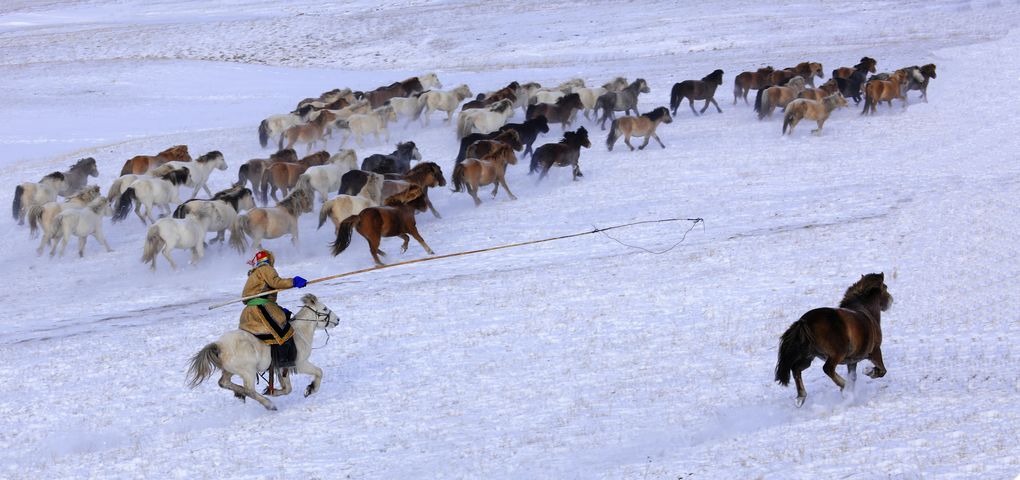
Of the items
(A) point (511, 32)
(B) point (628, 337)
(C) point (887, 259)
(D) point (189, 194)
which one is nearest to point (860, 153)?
(C) point (887, 259)

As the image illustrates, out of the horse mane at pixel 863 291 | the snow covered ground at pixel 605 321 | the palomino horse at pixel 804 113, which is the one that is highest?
the horse mane at pixel 863 291

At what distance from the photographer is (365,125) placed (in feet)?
83.1

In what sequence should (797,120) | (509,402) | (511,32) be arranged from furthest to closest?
(511,32) → (797,120) → (509,402)

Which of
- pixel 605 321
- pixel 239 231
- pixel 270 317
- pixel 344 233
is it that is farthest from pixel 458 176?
pixel 270 317

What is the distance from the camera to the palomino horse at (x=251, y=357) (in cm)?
916

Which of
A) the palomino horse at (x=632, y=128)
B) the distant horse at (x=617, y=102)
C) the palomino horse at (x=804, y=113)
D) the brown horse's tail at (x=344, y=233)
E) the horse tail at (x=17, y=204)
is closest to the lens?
the brown horse's tail at (x=344, y=233)

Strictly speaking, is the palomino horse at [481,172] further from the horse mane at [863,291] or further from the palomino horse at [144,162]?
the horse mane at [863,291]

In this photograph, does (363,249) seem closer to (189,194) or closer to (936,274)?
(189,194)

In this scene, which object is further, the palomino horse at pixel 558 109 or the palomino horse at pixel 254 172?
the palomino horse at pixel 558 109

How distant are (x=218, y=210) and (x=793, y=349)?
1170 cm

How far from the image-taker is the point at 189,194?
74.0ft

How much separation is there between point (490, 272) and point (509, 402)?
18.7 feet

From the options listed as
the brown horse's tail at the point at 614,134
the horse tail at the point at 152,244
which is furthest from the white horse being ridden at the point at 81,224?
the brown horse's tail at the point at 614,134

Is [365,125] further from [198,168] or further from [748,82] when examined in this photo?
[748,82]
